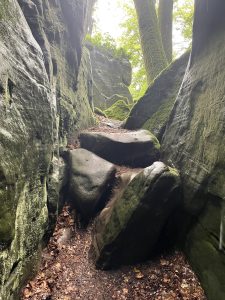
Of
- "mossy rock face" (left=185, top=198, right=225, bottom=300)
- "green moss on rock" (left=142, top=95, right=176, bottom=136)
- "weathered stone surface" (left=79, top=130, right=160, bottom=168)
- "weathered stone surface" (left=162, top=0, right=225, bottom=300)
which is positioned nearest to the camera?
"mossy rock face" (left=185, top=198, right=225, bottom=300)

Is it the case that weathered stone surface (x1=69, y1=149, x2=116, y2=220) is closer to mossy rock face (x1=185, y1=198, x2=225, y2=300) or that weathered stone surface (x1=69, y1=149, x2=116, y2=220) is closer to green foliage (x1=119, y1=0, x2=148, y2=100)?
mossy rock face (x1=185, y1=198, x2=225, y2=300)

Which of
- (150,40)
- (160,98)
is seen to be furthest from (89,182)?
(150,40)

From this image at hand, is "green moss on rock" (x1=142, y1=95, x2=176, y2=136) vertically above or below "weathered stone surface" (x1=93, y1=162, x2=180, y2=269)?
above

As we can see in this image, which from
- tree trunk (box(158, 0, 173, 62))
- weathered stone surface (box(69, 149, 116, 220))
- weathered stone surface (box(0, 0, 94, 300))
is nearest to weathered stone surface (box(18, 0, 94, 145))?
weathered stone surface (box(0, 0, 94, 300))

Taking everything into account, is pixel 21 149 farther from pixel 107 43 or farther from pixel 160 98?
pixel 107 43

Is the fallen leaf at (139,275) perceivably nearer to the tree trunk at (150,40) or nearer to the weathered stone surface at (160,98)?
the weathered stone surface at (160,98)

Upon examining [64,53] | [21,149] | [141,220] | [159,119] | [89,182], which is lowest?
[141,220]

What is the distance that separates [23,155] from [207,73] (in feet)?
14.9

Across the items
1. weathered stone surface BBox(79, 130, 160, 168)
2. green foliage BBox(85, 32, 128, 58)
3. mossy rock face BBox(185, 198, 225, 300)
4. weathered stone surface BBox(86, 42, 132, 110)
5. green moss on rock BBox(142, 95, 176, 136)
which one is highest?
green foliage BBox(85, 32, 128, 58)

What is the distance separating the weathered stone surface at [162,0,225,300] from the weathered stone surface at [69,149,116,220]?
1919 millimetres

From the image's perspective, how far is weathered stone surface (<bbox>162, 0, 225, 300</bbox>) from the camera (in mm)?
4848

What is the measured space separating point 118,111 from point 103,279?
10835 mm

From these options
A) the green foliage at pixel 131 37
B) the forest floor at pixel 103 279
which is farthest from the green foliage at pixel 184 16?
the forest floor at pixel 103 279

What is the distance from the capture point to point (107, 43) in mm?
20312
